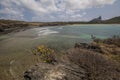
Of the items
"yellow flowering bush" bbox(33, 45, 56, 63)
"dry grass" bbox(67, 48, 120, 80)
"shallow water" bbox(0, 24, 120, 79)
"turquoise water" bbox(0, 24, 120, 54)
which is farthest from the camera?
"turquoise water" bbox(0, 24, 120, 54)

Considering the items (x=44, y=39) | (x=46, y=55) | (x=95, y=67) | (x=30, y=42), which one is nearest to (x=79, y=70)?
(x=95, y=67)

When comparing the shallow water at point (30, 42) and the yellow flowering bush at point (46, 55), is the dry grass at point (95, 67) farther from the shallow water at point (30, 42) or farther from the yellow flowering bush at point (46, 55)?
the shallow water at point (30, 42)

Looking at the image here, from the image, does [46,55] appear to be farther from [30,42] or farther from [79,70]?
[30,42]

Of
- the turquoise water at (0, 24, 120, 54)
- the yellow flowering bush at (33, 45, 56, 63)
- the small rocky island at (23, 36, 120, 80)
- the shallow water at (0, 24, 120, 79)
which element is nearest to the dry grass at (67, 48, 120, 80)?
Answer: the small rocky island at (23, 36, 120, 80)

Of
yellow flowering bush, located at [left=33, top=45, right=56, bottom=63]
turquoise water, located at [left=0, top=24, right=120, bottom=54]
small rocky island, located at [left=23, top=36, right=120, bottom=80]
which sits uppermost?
small rocky island, located at [left=23, top=36, right=120, bottom=80]

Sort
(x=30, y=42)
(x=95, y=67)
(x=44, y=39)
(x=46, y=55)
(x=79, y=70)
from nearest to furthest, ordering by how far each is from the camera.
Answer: (x=95, y=67)
(x=79, y=70)
(x=46, y=55)
(x=30, y=42)
(x=44, y=39)

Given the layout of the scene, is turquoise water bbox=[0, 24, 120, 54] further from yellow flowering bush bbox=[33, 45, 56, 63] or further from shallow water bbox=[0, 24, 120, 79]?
yellow flowering bush bbox=[33, 45, 56, 63]

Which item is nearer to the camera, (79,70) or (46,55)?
(79,70)

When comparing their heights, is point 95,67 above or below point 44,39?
above

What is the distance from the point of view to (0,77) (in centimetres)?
1523

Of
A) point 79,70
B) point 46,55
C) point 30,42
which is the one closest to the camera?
point 79,70

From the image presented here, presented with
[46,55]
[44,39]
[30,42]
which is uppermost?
[46,55]

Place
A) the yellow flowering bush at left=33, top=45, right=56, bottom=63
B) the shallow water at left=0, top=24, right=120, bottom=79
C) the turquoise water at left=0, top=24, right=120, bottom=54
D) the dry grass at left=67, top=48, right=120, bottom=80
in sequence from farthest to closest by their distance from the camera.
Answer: the turquoise water at left=0, top=24, right=120, bottom=54
the shallow water at left=0, top=24, right=120, bottom=79
the yellow flowering bush at left=33, top=45, right=56, bottom=63
the dry grass at left=67, top=48, right=120, bottom=80

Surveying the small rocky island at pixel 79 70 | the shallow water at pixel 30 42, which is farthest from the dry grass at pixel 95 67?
the shallow water at pixel 30 42
